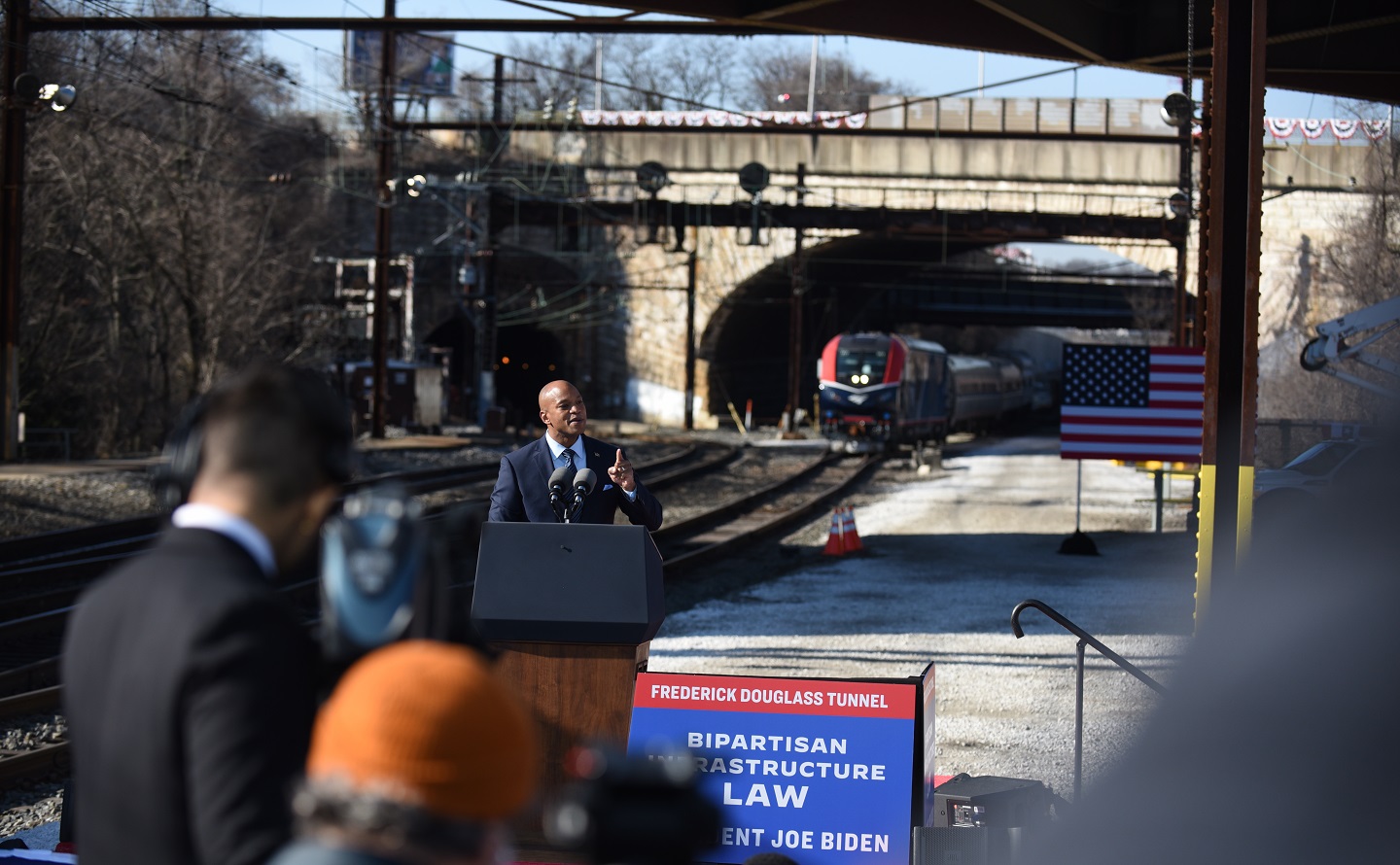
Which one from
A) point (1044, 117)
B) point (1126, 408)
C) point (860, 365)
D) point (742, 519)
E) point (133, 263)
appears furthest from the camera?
point (1044, 117)

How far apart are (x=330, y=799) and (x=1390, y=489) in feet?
5.71

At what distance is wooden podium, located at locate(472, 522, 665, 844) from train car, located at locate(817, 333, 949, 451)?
115 feet

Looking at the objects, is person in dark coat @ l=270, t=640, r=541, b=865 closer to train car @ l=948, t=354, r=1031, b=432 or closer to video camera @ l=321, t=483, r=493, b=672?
video camera @ l=321, t=483, r=493, b=672

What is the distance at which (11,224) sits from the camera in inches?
935

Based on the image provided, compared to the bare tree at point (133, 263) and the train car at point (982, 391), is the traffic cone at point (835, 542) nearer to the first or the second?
the bare tree at point (133, 263)

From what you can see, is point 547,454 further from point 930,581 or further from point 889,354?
point 889,354

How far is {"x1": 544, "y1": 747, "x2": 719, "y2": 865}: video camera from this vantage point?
82.0 inches

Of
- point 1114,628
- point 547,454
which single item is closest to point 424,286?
point 1114,628

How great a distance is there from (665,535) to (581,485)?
1485cm

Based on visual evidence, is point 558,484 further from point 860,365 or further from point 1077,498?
point 860,365

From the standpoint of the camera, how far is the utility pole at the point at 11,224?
74.3ft

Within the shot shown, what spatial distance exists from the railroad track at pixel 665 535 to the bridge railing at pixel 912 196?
15.0 meters

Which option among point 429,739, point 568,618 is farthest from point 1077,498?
point 429,739

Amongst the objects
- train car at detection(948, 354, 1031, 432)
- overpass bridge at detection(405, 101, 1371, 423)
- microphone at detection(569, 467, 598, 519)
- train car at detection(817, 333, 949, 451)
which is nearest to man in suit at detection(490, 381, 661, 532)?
microphone at detection(569, 467, 598, 519)
